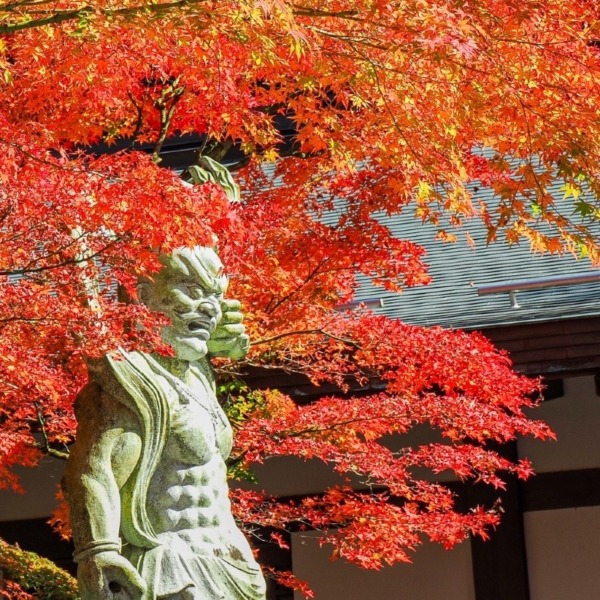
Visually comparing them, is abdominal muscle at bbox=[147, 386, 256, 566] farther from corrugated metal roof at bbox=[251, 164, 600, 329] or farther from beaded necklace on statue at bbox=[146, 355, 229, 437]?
corrugated metal roof at bbox=[251, 164, 600, 329]

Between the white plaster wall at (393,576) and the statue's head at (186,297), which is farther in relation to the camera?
the white plaster wall at (393,576)

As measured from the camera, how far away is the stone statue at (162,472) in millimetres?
5188

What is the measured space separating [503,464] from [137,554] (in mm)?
3801

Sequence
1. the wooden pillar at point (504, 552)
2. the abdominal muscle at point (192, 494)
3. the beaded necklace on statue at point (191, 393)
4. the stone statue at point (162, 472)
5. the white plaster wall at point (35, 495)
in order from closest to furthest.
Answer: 1. the stone statue at point (162, 472)
2. the abdominal muscle at point (192, 494)
3. the beaded necklace on statue at point (191, 393)
4. the wooden pillar at point (504, 552)
5. the white plaster wall at point (35, 495)

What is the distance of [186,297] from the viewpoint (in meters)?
5.65

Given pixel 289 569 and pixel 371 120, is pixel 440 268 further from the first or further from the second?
pixel 371 120

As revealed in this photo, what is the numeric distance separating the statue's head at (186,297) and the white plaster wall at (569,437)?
5.25 metres

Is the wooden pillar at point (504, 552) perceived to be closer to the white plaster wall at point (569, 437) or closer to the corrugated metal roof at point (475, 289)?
the white plaster wall at point (569, 437)

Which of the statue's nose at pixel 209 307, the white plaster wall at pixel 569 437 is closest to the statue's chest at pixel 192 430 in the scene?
the statue's nose at pixel 209 307

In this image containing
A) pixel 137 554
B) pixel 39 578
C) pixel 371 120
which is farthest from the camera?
pixel 39 578

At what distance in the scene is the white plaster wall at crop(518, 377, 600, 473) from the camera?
10352mm

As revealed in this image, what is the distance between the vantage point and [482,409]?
8.30m

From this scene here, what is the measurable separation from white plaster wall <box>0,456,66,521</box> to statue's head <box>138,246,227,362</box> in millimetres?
5413

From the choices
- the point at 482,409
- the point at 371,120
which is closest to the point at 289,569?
the point at 482,409
